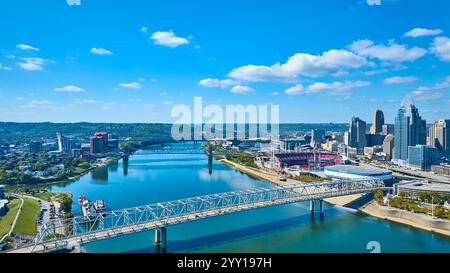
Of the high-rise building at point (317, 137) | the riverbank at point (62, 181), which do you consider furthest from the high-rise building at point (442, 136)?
the riverbank at point (62, 181)

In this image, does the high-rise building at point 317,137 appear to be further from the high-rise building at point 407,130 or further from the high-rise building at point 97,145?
the high-rise building at point 97,145

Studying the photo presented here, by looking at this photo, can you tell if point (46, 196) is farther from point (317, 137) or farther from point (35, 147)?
point (317, 137)

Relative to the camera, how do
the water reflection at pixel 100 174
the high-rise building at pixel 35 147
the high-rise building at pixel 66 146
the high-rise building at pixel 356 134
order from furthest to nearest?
the high-rise building at pixel 356 134
the high-rise building at pixel 66 146
the high-rise building at pixel 35 147
the water reflection at pixel 100 174

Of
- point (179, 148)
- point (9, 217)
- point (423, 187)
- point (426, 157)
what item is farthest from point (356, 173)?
point (179, 148)

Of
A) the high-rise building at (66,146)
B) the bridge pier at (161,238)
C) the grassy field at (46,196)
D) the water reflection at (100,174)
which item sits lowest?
the water reflection at (100,174)

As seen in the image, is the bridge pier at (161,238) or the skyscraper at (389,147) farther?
the skyscraper at (389,147)

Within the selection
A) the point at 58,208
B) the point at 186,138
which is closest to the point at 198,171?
the point at 58,208
